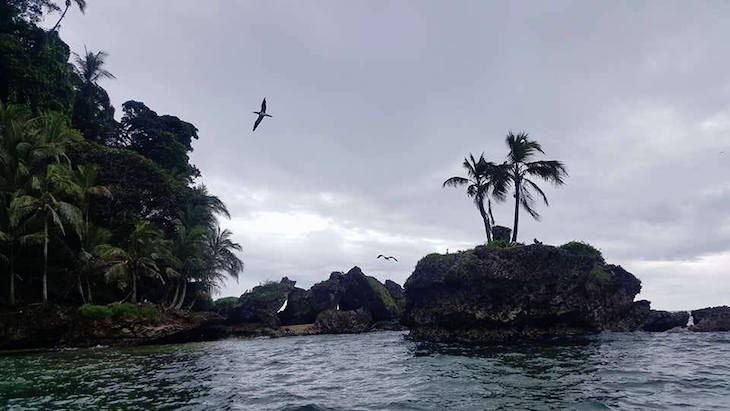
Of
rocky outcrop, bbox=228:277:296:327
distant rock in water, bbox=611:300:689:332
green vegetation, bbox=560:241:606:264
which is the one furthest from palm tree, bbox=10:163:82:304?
distant rock in water, bbox=611:300:689:332

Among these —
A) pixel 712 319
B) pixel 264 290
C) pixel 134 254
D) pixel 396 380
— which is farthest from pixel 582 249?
pixel 264 290

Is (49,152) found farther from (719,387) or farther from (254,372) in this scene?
(719,387)

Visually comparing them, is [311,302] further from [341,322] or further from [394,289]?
[394,289]

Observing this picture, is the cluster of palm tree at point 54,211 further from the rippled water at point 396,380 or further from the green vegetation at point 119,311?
the rippled water at point 396,380

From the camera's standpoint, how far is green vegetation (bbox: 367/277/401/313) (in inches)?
1957

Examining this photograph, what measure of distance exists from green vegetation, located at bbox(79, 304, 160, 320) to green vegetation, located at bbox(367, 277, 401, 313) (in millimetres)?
24075

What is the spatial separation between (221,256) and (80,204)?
74.9 ft

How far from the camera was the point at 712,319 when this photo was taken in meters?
34.7

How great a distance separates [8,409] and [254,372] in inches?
288

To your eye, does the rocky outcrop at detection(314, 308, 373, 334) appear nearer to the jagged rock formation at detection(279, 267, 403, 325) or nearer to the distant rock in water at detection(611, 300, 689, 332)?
the jagged rock formation at detection(279, 267, 403, 325)

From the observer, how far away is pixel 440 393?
430 inches

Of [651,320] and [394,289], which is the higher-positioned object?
[394,289]

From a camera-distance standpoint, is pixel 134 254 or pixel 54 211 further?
pixel 134 254

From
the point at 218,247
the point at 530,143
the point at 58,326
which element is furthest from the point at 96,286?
the point at 530,143
